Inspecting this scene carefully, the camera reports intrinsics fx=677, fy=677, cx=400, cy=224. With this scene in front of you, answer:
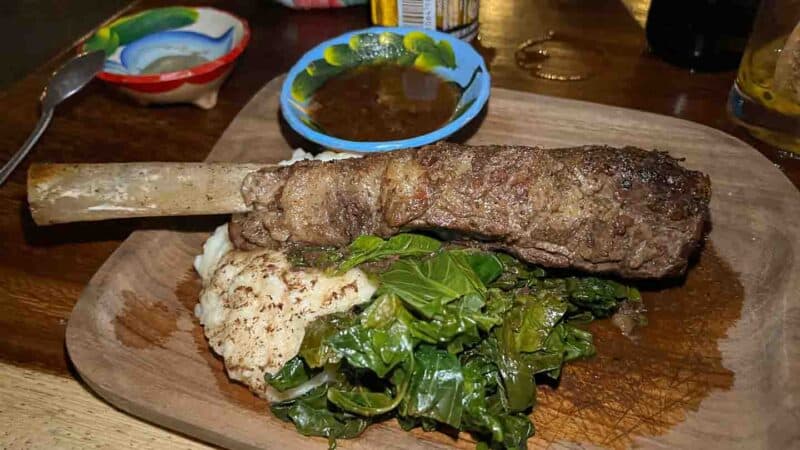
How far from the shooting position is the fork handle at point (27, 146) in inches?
142

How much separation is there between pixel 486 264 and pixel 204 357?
1158 mm

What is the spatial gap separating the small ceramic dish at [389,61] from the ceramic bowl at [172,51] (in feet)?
1.80

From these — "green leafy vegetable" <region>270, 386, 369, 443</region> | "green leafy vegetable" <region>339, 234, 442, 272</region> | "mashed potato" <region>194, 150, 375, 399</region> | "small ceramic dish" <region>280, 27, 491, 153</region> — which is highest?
"small ceramic dish" <region>280, 27, 491, 153</region>

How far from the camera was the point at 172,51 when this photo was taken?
4199mm

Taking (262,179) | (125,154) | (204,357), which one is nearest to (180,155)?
(125,154)

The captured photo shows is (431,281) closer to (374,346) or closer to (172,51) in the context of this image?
(374,346)

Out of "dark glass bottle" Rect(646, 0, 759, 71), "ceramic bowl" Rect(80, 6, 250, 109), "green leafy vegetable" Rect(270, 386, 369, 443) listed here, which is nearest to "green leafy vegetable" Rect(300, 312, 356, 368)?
"green leafy vegetable" Rect(270, 386, 369, 443)

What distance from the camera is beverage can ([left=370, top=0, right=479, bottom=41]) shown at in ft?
13.4

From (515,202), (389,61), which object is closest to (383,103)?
(389,61)

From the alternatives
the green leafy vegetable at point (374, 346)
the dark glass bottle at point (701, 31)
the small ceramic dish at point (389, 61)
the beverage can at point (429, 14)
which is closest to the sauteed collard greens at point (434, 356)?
the green leafy vegetable at point (374, 346)

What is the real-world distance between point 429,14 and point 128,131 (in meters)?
1.93

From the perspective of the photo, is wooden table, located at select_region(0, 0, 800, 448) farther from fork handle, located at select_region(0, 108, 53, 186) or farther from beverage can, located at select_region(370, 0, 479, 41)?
beverage can, located at select_region(370, 0, 479, 41)

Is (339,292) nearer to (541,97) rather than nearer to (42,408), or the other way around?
(42,408)

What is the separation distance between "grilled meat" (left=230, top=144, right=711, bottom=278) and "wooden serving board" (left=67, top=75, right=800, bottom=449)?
360 millimetres
